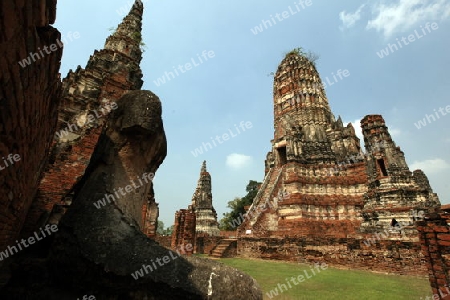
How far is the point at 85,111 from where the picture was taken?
8039 millimetres

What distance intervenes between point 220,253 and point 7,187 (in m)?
12.2

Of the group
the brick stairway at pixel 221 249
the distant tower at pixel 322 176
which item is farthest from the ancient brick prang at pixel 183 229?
the distant tower at pixel 322 176

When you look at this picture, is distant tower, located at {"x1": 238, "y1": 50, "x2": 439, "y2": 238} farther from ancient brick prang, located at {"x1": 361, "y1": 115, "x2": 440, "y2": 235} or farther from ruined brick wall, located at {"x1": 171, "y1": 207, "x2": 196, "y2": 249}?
ruined brick wall, located at {"x1": 171, "y1": 207, "x2": 196, "y2": 249}

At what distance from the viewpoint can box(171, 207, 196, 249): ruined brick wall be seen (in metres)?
13.1

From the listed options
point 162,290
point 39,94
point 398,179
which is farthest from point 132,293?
point 398,179

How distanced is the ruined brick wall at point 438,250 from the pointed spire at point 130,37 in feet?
47.1

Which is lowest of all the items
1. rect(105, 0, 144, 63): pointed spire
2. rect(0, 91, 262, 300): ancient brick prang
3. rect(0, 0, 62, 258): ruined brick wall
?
rect(0, 91, 262, 300): ancient brick prang

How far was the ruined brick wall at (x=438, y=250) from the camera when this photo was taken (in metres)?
4.31

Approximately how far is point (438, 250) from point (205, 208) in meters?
21.5

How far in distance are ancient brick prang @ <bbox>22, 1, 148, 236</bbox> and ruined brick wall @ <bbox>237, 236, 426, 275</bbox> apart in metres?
5.77

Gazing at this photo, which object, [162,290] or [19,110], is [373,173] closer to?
[162,290]

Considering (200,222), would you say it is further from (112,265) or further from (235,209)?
(112,265)

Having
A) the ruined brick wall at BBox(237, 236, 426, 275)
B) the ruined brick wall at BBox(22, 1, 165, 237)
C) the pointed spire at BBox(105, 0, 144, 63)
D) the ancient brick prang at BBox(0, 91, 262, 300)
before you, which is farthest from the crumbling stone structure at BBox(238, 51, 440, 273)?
the pointed spire at BBox(105, 0, 144, 63)

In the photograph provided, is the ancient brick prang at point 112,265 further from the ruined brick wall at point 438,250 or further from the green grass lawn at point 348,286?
the green grass lawn at point 348,286
